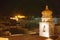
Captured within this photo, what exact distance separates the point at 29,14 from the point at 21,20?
0.10 meters

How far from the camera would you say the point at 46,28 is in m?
1.11

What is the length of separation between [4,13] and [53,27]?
18.7 inches

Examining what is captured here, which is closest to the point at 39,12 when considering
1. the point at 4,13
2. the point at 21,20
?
the point at 21,20

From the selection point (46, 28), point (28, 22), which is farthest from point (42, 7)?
point (46, 28)

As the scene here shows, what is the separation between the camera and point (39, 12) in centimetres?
134

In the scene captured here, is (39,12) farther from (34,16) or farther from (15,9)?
(15,9)

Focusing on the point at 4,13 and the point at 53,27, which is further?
the point at 4,13

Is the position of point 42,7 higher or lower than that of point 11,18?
higher

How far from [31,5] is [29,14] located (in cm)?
9

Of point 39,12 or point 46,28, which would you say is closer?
point 46,28

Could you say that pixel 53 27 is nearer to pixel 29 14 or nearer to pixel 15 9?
pixel 29 14

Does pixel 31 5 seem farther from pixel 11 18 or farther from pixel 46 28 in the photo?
pixel 46 28

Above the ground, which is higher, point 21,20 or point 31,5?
point 31,5

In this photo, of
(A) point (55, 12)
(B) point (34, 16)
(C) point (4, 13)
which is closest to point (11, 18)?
(C) point (4, 13)
